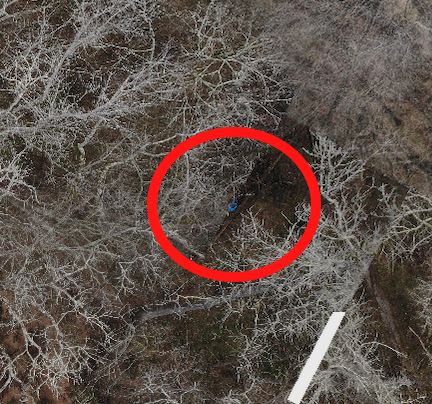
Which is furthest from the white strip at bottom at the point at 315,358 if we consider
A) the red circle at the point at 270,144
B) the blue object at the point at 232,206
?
the blue object at the point at 232,206

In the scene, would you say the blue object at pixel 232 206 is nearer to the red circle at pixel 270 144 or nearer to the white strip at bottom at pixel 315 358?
the red circle at pixel 270 144

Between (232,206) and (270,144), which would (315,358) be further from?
(270,144)

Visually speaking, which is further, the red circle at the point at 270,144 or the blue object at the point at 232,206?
the blue object at the point at 232,206

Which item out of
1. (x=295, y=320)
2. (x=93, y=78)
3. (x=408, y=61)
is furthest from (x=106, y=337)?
(x=408, y=61)

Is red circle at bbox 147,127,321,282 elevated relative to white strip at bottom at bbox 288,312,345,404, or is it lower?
elevated

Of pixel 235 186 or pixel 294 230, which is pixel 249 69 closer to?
pixel 235 186

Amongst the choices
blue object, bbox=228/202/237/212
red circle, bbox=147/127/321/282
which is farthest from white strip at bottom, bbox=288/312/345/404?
blue object, bbox=228/202/237/212

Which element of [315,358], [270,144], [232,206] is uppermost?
[270,144]

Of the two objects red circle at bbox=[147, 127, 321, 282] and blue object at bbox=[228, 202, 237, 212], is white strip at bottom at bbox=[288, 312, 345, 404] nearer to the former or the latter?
red circle at bbox=[147, 127, 321, 282]

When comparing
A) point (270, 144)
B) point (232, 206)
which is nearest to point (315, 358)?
point (232, 206)
